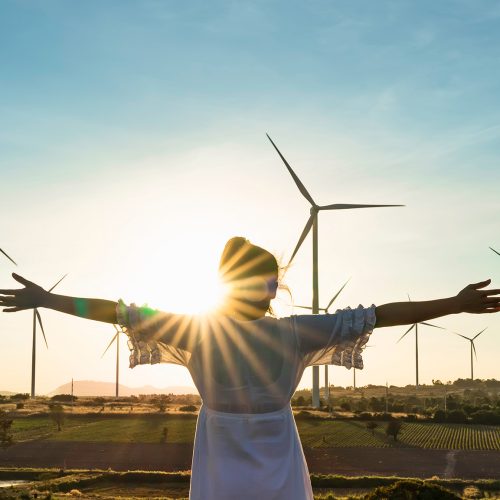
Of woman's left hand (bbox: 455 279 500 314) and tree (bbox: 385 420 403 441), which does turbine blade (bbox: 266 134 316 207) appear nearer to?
tree (bbox: 385 420 403 441)

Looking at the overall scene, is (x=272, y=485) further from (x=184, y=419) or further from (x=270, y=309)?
(x=184, y=419)

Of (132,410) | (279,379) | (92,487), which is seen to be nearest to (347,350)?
(279,379)

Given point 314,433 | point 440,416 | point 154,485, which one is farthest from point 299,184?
point 440,416

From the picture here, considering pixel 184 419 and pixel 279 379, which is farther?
pixel 184 419

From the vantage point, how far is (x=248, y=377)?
5.49m

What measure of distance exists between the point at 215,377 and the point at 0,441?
10915 cm

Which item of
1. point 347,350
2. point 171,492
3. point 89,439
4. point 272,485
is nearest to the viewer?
point 272,485

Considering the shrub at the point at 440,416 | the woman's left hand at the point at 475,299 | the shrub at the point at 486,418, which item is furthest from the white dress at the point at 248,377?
the shrub at the point at 486,418

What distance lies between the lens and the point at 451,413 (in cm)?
12900

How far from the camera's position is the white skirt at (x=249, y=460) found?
5281mm

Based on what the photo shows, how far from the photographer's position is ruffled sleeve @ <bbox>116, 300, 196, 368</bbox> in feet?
18.4

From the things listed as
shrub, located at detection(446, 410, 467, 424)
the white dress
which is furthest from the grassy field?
the white dress

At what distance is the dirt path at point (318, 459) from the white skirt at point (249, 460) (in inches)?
3215

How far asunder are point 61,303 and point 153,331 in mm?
647
